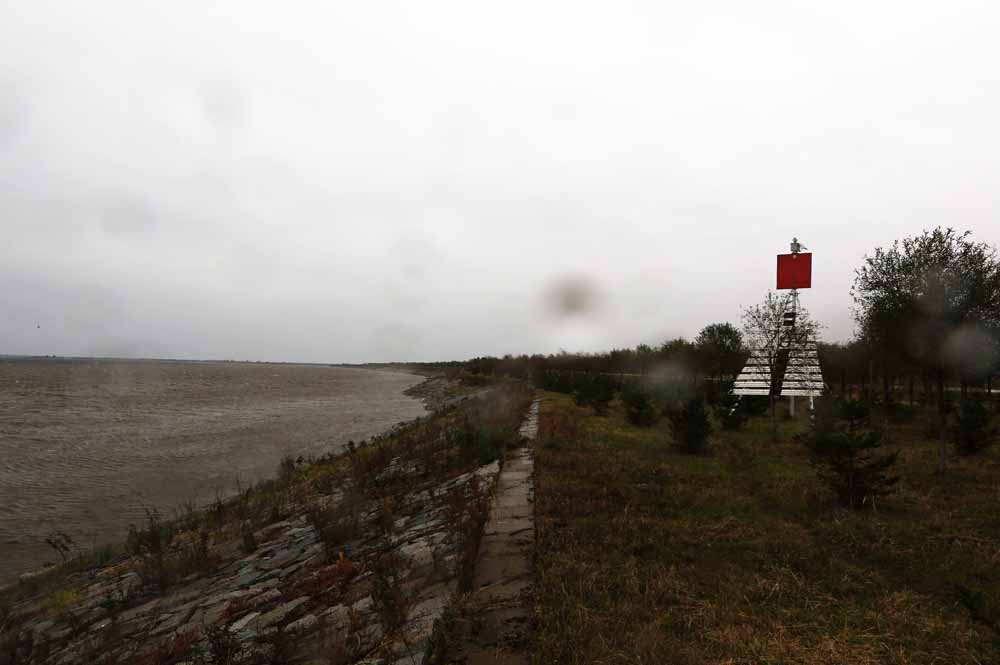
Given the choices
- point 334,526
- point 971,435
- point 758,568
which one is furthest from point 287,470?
point 971,435

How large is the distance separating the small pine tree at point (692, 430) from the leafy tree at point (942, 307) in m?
3.99

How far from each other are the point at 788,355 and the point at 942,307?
5244 millimetres

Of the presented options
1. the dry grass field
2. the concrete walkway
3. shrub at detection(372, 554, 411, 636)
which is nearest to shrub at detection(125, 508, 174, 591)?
shrub at detection(372, 554, 411, 636)

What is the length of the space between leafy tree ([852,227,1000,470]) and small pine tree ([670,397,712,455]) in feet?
13.1

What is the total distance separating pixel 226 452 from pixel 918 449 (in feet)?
71.5

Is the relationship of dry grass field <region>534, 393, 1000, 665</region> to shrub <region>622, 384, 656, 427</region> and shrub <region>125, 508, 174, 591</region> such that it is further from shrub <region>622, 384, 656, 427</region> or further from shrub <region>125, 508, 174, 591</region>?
shrub <region>622, 384, 656, 427</region>

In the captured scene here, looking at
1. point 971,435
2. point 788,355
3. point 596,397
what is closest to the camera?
point 971,435

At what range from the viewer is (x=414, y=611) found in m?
4.29

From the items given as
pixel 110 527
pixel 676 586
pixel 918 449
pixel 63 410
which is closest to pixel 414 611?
pixel 676 586

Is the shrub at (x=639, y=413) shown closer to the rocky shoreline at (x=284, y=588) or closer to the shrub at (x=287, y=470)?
the rocky shoreline at (x=284, y=588)

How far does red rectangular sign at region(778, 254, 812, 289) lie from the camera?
55.7ft

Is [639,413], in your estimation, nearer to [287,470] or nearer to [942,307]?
[942,307]

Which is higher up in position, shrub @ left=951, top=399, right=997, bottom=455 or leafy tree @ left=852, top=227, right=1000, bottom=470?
leafy tree @ left=852, top=227, right=1000, bottom=470

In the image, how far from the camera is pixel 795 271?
17.2m
